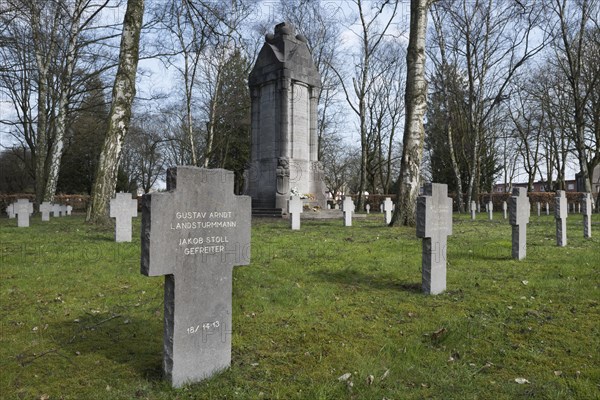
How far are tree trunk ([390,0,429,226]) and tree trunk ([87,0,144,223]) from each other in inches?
314

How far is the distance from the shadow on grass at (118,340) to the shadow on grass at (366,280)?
2756 mm

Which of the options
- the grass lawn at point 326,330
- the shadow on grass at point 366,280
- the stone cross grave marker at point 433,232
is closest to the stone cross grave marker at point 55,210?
the grass lawn at point 326,330

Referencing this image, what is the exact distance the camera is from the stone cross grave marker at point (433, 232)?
5.71 meters

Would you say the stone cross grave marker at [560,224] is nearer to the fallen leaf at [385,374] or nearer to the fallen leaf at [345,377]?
the fallen leaf at [385,374]

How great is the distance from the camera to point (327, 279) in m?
6.41

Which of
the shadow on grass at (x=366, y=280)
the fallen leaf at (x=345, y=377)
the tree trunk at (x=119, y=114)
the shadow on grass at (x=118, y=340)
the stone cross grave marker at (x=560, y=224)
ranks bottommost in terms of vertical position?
the fallen leaf at (x=345, y=377)

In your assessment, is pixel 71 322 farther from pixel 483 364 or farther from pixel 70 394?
pixel 483 364

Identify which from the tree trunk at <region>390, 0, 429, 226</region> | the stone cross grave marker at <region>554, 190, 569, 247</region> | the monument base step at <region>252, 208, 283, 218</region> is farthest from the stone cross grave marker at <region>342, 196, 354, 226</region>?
the stone cross grave marker at <region>554, 190, 569, 247</region>

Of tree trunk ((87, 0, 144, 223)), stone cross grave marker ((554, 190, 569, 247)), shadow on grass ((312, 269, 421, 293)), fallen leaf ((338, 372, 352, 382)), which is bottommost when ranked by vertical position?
fallen leaf ((338, 372, 352, 382))

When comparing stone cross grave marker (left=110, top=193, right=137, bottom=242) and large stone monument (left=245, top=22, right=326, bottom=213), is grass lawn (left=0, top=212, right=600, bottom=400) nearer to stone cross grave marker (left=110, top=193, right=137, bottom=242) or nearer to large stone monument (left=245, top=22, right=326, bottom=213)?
stone cross grave marker (left=110, top=193, right=137, bottom=242)

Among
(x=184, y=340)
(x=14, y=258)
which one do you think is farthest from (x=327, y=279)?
(x=14, y=258)

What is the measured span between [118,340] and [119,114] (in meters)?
9.19

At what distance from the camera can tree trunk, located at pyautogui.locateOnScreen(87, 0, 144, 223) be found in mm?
11711

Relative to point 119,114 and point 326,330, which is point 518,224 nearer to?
point 326,330
